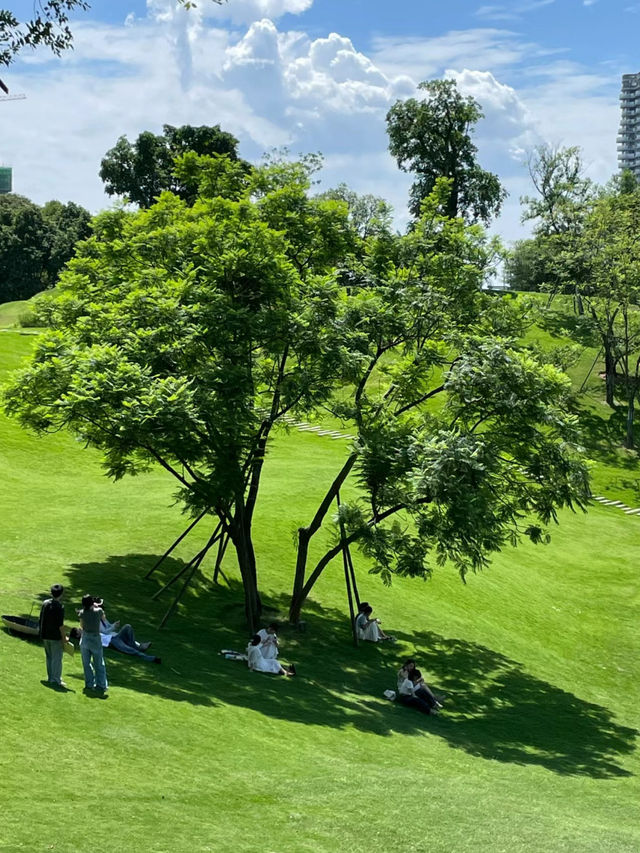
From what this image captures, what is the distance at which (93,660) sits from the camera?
58.4 feet

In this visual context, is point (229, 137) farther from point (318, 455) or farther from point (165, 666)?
point (165, 666)

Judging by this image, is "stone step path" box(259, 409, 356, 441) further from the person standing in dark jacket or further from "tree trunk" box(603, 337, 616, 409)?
the person standing in dark jacket

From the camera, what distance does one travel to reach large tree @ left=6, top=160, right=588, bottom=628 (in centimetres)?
2272

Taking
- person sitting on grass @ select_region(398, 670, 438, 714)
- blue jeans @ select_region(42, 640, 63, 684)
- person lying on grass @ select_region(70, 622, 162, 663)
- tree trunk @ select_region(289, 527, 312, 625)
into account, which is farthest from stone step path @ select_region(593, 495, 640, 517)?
blue jeans @ select_region(42, 640, 63, 684)

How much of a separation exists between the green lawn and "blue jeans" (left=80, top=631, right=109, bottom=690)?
382mm

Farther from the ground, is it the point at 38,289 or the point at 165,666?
the point at 38,289

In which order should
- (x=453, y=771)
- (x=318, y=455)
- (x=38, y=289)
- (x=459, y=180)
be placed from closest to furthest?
(x=453, y=771), (x=318, y=455), (x=459, y=180), (x=38, y=289)

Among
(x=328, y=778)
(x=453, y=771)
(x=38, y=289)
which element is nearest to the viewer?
(x=328, y=778)

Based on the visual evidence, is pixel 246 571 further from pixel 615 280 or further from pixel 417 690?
pixel 615 280

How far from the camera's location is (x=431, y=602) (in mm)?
33656

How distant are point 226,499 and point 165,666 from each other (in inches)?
200

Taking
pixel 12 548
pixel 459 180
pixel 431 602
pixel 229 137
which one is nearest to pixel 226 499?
pixel 12 548

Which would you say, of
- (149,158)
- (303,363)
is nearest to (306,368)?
(303,363)

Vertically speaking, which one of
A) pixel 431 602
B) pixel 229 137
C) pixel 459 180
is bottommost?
pixel 431 602
